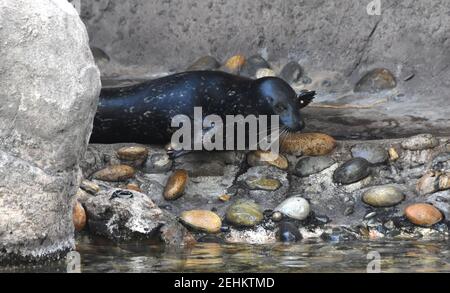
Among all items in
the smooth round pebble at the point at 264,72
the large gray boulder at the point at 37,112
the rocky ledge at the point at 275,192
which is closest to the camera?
the large gray boulder at the point at 37,112

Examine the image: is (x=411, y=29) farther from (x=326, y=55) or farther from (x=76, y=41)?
(x=76, y=41)

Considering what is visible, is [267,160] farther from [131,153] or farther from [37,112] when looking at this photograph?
[37,112]

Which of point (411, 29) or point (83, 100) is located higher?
point (411, 29)

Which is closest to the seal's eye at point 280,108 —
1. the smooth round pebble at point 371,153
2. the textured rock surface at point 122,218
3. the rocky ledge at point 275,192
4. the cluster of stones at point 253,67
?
the rocky ledge at point 275,192

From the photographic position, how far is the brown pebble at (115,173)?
636 centimetres

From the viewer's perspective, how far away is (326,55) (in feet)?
26.3

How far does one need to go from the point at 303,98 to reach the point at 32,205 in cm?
278

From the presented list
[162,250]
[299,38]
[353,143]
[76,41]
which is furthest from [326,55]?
[76,41]

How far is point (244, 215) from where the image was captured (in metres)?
5.91

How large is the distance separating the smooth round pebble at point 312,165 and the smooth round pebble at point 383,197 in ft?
1.32

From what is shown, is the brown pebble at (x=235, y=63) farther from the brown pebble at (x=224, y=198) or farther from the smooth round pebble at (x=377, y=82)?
the brown pebble at (x=224, y=198)

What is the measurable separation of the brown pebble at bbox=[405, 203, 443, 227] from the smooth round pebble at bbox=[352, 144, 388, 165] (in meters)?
0.58

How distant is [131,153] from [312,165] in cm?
106
